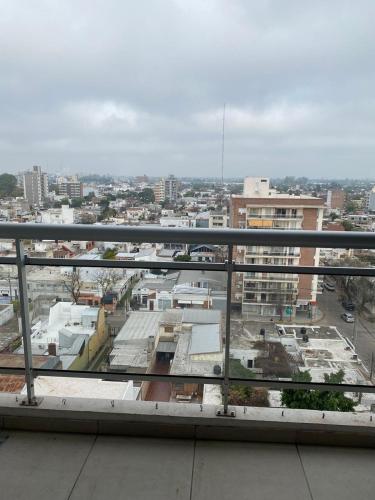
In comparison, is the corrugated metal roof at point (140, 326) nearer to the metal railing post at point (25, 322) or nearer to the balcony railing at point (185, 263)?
the balcony railing at point (185, 263)

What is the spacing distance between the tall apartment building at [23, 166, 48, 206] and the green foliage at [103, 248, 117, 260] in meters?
1.97

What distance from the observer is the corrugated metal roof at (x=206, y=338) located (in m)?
1.92

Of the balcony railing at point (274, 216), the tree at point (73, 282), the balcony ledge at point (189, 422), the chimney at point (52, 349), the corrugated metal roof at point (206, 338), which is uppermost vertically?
the balcony railing at point (274, 216)

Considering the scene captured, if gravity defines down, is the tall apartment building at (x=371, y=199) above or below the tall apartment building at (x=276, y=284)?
above

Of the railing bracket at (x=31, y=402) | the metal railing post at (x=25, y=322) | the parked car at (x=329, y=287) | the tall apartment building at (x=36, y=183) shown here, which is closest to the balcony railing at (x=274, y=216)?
the parked car at (x=329, y=287)

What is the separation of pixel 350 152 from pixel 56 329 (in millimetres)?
4993

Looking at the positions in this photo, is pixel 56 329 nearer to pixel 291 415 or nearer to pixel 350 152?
pixel 291 415

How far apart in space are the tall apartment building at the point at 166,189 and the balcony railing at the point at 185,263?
1.59 meters

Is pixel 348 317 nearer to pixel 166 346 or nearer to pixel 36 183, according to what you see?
pixel 166 346

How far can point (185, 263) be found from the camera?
5.92 ft

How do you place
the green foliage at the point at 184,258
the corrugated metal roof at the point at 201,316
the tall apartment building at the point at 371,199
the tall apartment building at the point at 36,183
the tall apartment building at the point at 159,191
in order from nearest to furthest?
1. the green foliage at the point at 184,258
2. the corrugated metal roof at the point at 201,316
3. the tall apartment building at the point at 371,199
4. the tall apartment building at the point at 159,191
5. the tall apartment building at the point at 36,183

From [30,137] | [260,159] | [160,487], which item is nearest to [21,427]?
[160,487]

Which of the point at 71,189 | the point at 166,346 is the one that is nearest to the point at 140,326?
the point at 166,346

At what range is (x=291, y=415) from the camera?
1.95 metres
